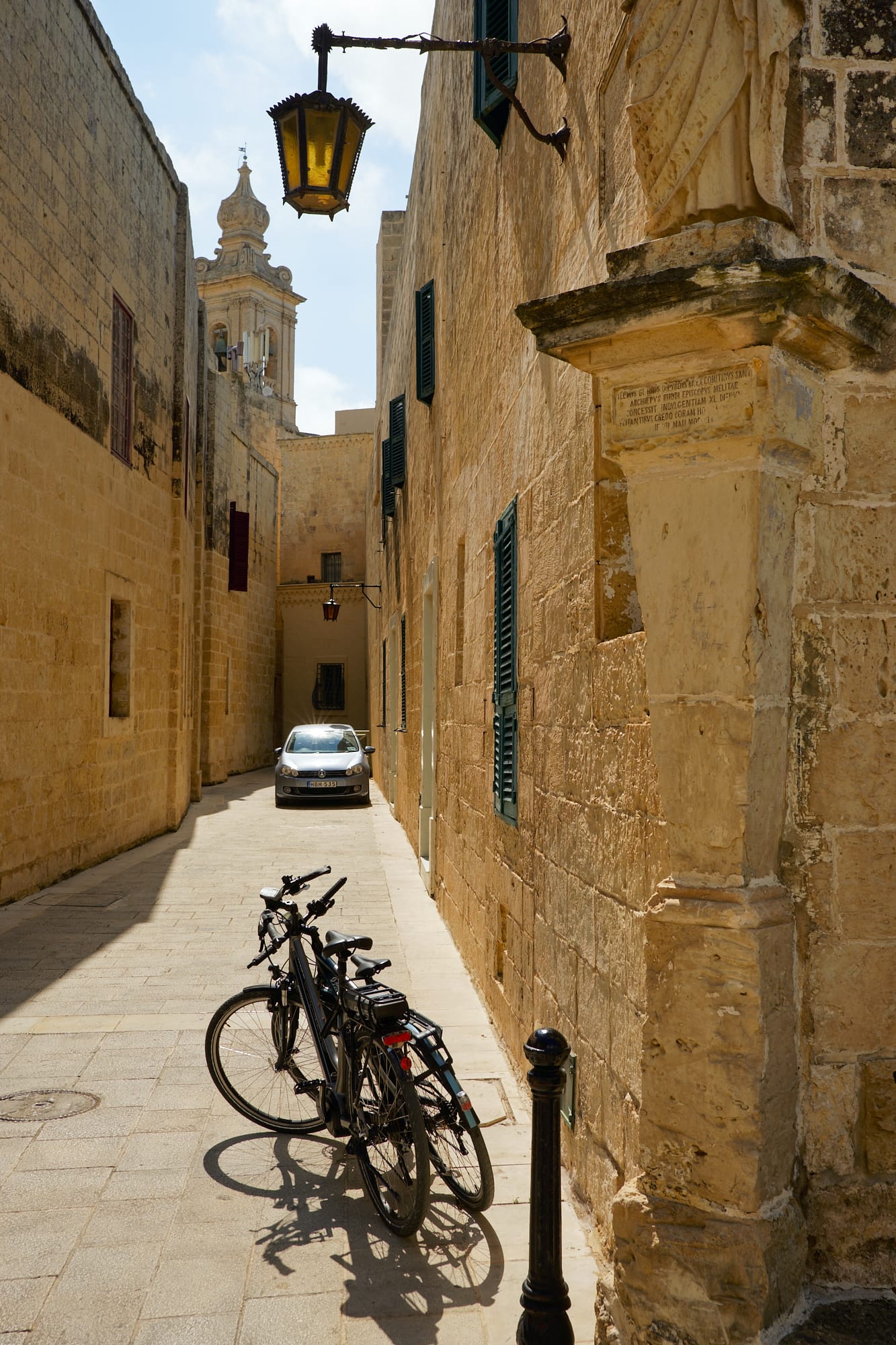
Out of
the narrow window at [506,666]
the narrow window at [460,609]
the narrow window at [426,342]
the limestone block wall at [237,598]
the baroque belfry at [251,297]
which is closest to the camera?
the narrow window at [506,666]

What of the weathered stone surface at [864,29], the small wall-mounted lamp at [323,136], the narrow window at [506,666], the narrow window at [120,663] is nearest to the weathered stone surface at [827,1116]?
the weathered stone surface at [864,29]

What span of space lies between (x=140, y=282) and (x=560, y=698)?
1119cm

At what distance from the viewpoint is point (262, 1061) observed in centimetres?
442

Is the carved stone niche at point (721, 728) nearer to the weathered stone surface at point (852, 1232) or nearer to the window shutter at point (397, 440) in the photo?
the weathered stone surface at point (852, 1232)

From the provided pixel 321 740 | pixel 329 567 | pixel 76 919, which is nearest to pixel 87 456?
pixel 76 919

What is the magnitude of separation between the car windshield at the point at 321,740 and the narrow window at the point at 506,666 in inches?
541

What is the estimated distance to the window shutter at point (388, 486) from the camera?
52.3ft

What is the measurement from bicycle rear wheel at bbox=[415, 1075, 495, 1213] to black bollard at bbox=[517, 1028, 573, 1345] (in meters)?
0.80

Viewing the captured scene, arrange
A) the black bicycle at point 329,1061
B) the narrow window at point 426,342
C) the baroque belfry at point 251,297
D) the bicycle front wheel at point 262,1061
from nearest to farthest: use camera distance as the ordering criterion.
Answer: the black bicycle at point 329,1061, the bicycle front wheel at point 262,1061, the narrow window at point 426,342, the baroque belfry at point 251,297

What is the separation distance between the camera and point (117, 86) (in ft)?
39.8

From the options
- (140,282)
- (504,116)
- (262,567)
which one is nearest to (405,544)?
(140,282)

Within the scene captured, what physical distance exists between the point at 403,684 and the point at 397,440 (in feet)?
11.3

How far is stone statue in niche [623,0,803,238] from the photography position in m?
2.46

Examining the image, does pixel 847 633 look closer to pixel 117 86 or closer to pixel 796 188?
pixel 796 188
